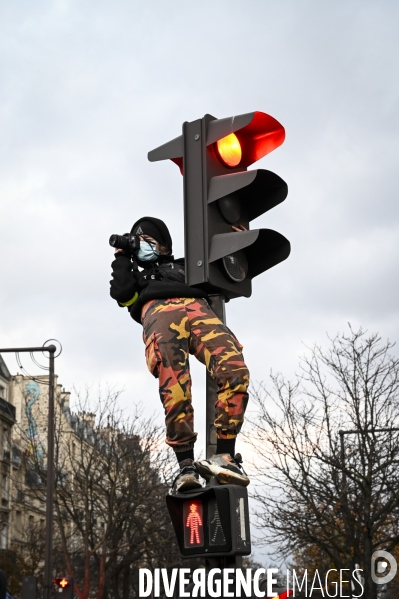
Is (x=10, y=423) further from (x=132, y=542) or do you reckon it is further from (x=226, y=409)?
(x=226, y=409)

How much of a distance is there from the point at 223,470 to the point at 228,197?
1.49 metres

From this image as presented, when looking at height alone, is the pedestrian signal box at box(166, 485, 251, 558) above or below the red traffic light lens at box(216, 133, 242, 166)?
below

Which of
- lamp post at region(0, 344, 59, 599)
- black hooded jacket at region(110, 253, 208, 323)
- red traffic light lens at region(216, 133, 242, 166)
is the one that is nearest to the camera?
red traffic light lens at region(216, 133, 242, 166)

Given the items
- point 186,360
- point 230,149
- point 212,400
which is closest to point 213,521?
point 212,400

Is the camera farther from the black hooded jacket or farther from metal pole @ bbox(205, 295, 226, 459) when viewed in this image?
metal pole @ bbox(205, 295, 226, 459)

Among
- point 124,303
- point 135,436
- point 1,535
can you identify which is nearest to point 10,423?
point 1,535

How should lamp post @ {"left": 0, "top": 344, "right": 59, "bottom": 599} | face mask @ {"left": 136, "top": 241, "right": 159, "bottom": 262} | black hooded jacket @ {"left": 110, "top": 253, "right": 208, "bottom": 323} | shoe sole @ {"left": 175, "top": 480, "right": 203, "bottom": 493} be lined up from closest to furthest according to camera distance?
shoe sole @ {"left": 175, "top": 480, "right": 203, "bottom": 493}, black hooded jacket @ {"left": 110, "top": 253, "right": 208, "bottom": 323}, face mask @ {"left": 136, "top": 241, "right": 159, "bottom": 262}, lamp post @ {"left": 0, "top": 344, "right": 59, "bottom": 599}

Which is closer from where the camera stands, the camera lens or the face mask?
the camera lens

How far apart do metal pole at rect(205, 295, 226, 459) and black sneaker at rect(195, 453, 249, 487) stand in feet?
0.32

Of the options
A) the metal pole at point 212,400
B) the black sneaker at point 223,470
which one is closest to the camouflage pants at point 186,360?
the metal pole at point 212,400

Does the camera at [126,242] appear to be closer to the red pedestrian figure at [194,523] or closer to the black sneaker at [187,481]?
the black sneaker at [187,481]

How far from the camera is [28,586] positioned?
15969 millimetres

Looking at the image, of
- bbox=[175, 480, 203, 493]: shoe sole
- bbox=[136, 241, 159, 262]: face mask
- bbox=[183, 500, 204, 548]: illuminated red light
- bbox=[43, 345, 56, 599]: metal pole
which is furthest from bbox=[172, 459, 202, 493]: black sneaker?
bbox=[43, 345, 56, 599]: metal pole

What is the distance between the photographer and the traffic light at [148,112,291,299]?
177 inches
